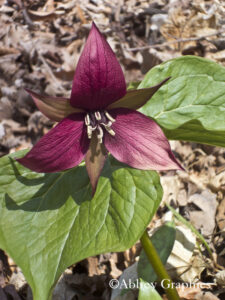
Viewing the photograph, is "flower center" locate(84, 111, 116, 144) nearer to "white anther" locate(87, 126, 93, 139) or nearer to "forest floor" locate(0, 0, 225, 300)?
A: "white anther" locate(87, 126, 93, 139)

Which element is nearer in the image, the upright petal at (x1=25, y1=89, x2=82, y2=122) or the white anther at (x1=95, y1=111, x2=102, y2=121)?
the upright petal at (x1=25, y1=89, x2=82, y2=122)

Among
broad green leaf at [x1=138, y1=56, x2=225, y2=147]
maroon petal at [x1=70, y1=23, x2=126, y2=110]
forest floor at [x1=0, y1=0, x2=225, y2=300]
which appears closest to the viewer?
maroon petal at [x1=70, y1=23, x2=126, y2=110]

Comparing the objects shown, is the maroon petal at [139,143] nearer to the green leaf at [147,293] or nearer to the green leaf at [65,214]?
the green leaf at [65,214]

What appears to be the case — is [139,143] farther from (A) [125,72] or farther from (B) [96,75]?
(A) [125,72]

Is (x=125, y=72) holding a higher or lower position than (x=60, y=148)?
lower

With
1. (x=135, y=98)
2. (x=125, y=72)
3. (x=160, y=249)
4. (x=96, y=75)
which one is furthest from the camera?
(x=125, y=72)

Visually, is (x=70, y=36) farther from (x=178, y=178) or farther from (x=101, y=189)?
(x=101, y=189)

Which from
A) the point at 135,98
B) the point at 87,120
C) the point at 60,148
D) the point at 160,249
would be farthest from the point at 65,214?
the point at 160,249

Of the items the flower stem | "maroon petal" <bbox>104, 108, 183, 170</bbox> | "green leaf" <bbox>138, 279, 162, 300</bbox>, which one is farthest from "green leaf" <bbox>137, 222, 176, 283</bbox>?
"maroon petal" <bbox>104, 108, 183, 170</bbox>
